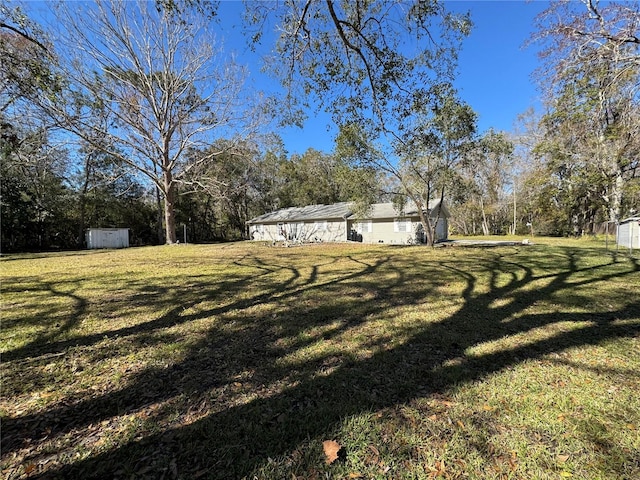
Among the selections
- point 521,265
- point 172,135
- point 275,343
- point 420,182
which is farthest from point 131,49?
point 521,265

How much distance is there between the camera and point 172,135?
1822 cm

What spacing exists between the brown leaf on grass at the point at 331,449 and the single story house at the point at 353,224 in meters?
17.4

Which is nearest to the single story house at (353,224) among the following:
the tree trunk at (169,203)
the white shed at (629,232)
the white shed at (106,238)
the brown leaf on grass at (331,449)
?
the tree trunk at (169,203)

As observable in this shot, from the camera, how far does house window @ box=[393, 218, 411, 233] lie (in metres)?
21.3

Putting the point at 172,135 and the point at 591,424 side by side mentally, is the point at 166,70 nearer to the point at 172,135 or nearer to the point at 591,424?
the point at 172,135

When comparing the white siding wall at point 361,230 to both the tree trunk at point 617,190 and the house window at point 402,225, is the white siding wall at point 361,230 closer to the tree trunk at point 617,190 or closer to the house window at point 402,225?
the house window at point 402,225

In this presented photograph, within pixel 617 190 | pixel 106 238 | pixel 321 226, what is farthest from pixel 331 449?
pixel 106 238

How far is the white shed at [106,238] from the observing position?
1977 cm

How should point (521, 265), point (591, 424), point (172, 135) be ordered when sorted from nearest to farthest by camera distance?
point (591, 424) → point (521, 265) → point (172, 135)

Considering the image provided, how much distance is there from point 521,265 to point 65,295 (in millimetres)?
11552

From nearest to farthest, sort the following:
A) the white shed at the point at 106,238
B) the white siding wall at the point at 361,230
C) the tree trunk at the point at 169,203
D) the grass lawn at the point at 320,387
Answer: the grass lawn at the point at 320,387 → the tree trunk at the point at 169,203 → the white shed at the point at 106,238 → the white siding wall at the point at 361,230

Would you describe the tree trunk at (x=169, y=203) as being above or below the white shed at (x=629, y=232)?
above

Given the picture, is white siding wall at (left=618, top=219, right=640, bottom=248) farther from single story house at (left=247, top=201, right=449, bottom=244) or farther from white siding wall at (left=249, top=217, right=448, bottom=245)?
white siding wall at (left=249, top=217, right=448, bottom=245)

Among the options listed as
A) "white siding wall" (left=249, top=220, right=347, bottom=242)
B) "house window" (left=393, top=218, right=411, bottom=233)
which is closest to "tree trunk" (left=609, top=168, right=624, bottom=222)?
"house window" (left=393, top=218, right=411, bottom=233)
